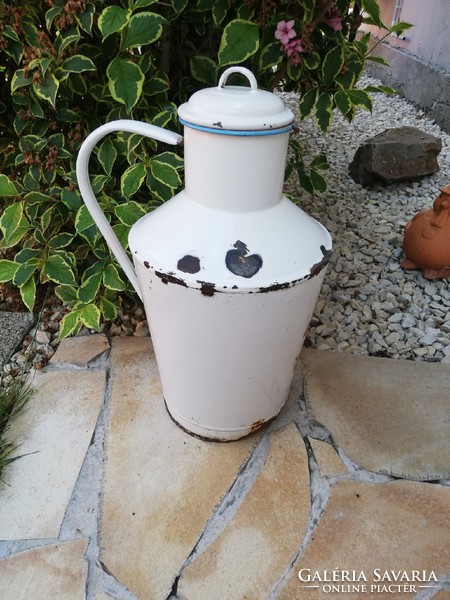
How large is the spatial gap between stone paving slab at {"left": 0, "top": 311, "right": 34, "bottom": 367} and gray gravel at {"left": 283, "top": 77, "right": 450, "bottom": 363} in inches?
41.4

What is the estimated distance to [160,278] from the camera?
1.04 m

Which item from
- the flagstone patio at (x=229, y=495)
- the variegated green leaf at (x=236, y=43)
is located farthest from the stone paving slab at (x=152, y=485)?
the variegated green leaf at (x=236, y=43)

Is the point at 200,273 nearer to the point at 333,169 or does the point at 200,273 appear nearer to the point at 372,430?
the point at 372,430

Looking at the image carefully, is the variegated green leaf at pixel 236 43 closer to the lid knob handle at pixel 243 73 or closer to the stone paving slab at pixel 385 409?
the lid knob handle at pixel 243 73

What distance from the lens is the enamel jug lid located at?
0.93m

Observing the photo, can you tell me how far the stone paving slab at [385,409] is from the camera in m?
1.30

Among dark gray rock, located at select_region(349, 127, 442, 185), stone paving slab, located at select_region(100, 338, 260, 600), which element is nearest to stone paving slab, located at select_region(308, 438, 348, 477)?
stone paving slab, located at select_region(100, 338, 260, 600)

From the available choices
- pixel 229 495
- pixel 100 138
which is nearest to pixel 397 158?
pixel 100 138

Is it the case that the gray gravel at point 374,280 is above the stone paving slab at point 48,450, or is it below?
above

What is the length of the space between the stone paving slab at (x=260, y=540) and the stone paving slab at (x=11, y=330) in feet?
3.10

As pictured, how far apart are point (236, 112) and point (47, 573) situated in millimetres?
1072

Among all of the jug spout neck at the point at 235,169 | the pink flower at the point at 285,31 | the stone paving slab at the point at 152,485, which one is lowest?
the stone paving slab at the point at 152,485

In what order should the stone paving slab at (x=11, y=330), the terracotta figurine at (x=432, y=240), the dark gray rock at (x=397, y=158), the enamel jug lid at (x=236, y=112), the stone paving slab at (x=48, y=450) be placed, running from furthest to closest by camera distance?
the dark gray rock at (x=397, y=158)
the terracotta figurine at (x=432, y=240)
the stone paving slab at (x=11, y=330)
the stone paving slab at (x=48, y=450)
the enamel jug lid at (x=236, y=112)

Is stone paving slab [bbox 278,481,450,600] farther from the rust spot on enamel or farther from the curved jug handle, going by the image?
the curved jug handle
